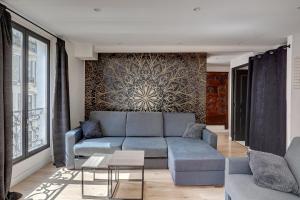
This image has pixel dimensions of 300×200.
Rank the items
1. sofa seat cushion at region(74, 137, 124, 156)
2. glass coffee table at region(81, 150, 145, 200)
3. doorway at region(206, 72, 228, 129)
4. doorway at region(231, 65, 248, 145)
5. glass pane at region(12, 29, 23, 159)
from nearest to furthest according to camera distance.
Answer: glass coffee table at region(81, 150, 145, 200) → glass pane at region(12, 29, 23, 159) → sofa seat cushion at region(74, 137, 124, 156) → doorway at region(231, 65, 248, 145) → doorway at region(206, 72, 228, 129)

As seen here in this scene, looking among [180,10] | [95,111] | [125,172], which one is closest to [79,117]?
[95,111]

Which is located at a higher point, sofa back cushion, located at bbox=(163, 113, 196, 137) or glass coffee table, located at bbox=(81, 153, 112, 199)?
sofa back cushion, located at bbox=(163, 113, 196, 137)

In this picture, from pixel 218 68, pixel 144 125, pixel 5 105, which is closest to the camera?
pixel 5 105

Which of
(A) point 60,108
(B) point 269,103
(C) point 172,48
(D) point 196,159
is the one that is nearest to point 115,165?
(D) point 196,159

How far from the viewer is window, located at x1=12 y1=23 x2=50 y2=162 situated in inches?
141

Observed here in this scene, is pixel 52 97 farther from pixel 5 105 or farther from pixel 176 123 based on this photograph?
pixel 176 123

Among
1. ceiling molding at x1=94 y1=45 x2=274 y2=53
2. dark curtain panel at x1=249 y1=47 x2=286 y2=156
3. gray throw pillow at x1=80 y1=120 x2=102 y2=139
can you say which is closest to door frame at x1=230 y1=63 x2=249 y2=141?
dark curtain panel at x1=249 y1=47 x2=286 y2=156

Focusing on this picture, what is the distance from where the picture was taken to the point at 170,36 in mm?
4426

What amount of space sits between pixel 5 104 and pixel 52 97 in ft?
5.21

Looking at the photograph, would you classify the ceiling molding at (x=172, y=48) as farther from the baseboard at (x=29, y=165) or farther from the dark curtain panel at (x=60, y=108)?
the baseboard at (x=29, y=165)

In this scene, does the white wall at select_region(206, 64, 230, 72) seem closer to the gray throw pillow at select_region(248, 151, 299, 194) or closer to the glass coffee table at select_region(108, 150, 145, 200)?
the glass coffee table at select_region(108, 150, 145, 200)

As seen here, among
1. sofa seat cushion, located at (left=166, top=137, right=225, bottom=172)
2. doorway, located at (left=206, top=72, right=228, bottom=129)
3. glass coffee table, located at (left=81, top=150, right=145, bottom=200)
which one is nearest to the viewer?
glass coffee table, located at (left=81, top=150, right=145, bottom=200)

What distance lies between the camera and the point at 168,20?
347 cm

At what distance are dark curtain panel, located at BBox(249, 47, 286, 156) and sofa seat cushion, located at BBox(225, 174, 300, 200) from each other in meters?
2.38
